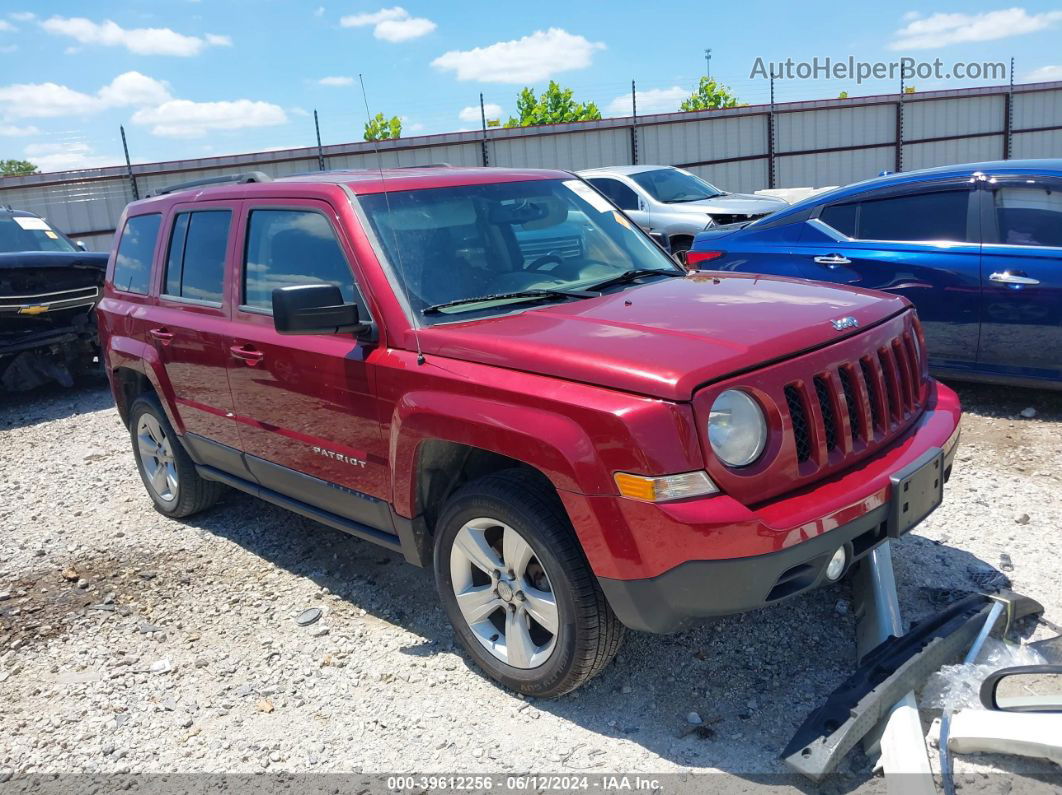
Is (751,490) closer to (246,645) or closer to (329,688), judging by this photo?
(329,688)

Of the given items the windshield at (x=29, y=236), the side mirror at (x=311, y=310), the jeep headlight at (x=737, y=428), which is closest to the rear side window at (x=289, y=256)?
the side mirror at (x=311, y=310)

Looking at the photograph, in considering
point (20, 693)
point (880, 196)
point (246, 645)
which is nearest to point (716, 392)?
point (246, 645)

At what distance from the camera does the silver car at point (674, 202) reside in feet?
38.3

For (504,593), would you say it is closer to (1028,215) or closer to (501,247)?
(501,247)

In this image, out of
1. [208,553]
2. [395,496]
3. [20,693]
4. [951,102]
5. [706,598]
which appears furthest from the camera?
[951,102]

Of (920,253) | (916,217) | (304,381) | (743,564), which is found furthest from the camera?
(916,217)

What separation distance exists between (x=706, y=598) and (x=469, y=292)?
63.4 inches

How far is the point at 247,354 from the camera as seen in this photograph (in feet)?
13.9

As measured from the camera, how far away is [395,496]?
3551 mm

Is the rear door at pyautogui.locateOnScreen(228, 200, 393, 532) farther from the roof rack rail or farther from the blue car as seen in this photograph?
the blue car

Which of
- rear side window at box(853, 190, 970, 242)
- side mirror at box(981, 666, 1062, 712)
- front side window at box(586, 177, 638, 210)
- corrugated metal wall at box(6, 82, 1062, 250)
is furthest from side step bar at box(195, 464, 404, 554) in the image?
corrugated metal wall at box(6, 82, 1062, 250)

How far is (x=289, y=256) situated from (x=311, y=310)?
0.82m

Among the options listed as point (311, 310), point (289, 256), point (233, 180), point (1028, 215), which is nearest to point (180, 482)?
point (233, 180)

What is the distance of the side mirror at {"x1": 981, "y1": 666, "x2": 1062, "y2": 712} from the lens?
2.71 meters
